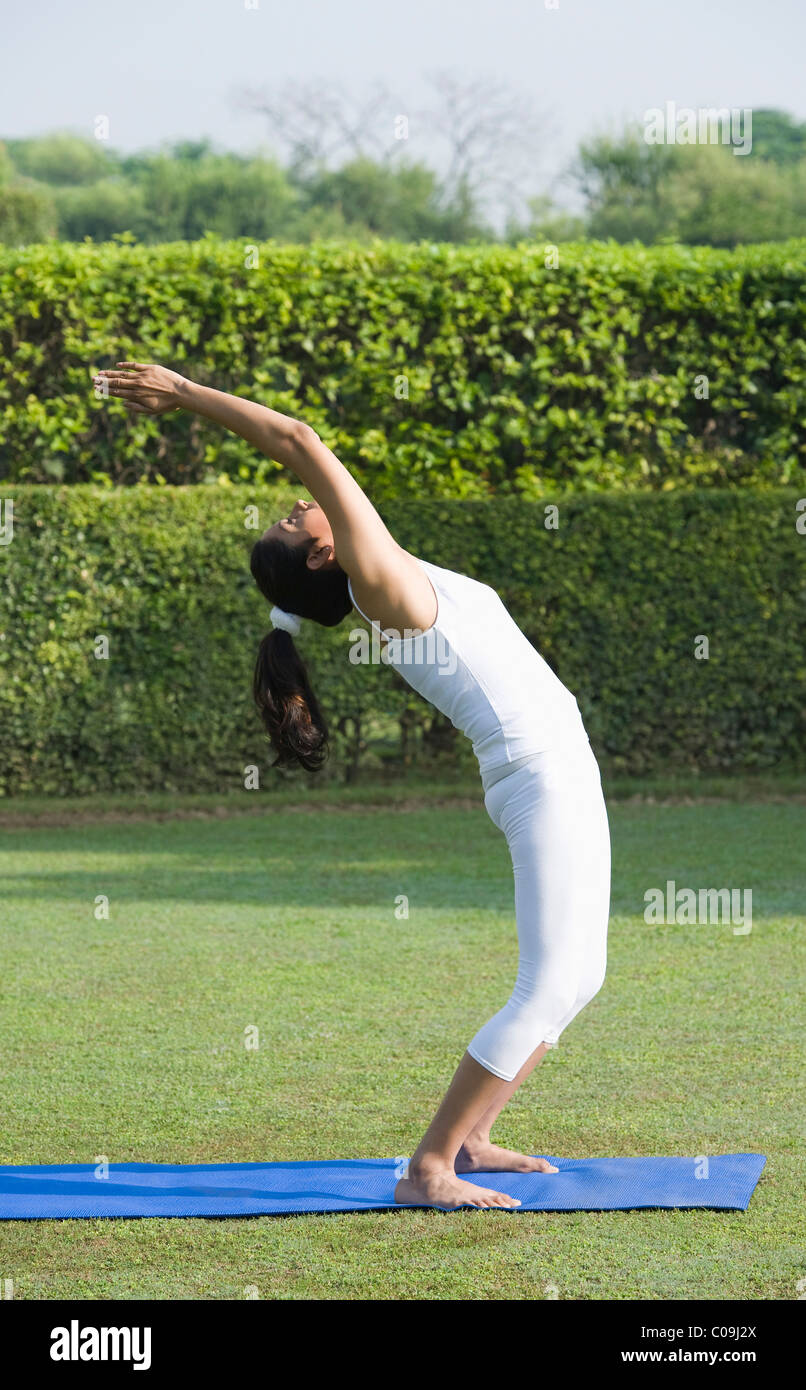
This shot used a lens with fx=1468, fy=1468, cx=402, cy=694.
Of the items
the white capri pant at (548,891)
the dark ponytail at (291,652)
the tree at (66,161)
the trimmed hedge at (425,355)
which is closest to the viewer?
the white capri pant at (548,891)

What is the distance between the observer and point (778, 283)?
12.1m

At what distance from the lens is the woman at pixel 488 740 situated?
11.9 feet

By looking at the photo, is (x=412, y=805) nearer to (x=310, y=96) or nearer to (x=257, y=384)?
(x=257, y=384)

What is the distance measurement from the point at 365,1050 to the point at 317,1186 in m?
1.33

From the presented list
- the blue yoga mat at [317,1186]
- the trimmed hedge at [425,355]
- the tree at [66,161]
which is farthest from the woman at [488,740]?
Answer: the tree at [66,161]

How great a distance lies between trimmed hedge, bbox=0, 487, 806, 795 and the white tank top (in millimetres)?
7446

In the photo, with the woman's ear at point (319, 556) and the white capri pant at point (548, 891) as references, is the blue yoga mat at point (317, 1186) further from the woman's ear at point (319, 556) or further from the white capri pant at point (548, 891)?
the woman's ear at point (319, 556)

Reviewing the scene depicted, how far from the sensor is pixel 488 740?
3.74 m

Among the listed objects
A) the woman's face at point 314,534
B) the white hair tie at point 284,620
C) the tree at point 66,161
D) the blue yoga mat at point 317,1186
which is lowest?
the blue yoga mat at point 317,1186

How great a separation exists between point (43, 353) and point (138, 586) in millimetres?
2207

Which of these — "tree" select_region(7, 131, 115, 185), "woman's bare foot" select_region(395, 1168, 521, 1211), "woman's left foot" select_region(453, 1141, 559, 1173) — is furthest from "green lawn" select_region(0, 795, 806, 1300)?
"tree" select_region(7, 131, 115, 185)

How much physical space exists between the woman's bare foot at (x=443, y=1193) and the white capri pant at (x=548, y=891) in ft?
1.06

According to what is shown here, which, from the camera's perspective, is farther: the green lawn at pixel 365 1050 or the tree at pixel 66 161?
the tree at pixel 66 161

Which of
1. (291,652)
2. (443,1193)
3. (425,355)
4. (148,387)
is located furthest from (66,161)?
(443,1193)
